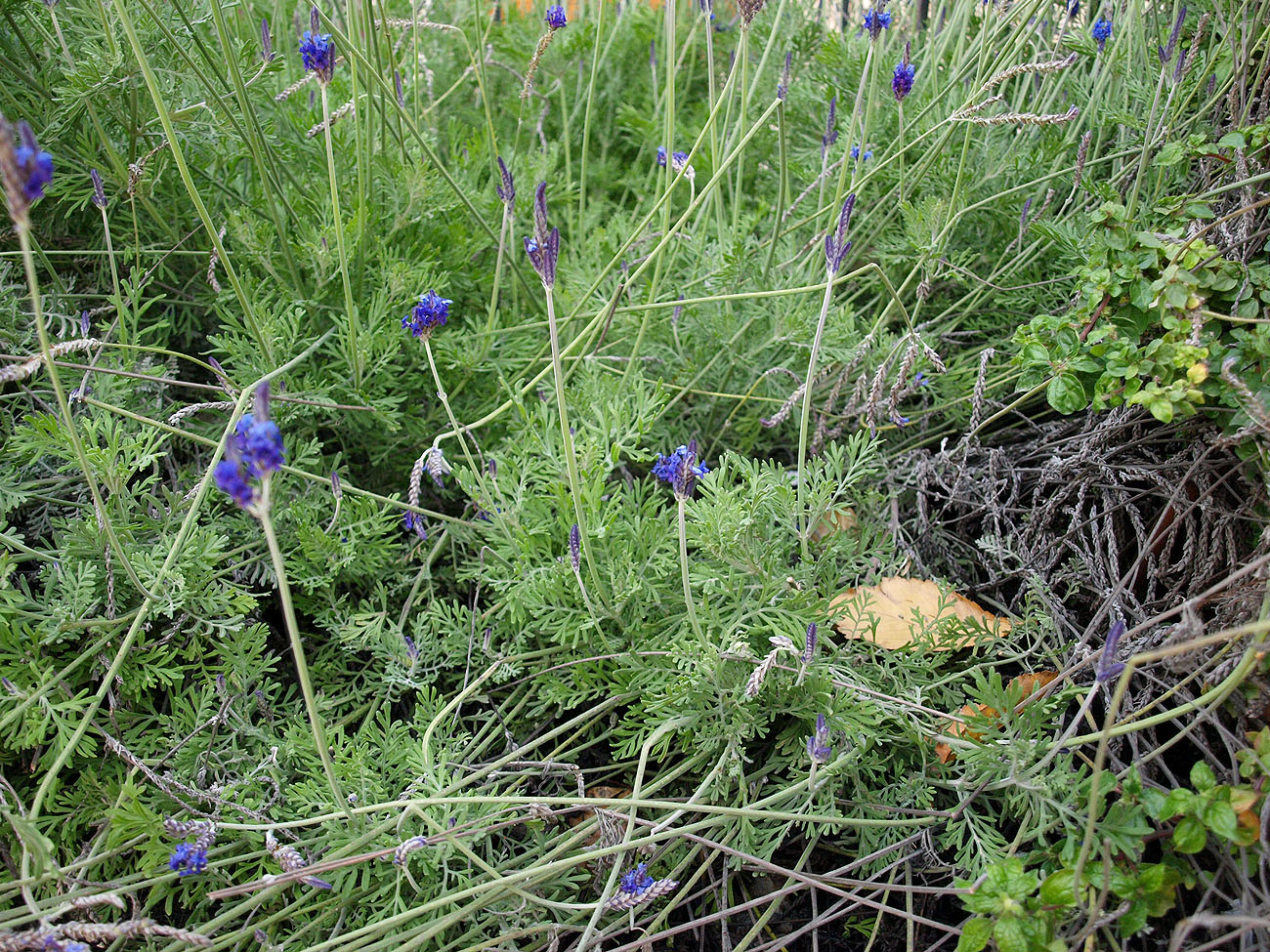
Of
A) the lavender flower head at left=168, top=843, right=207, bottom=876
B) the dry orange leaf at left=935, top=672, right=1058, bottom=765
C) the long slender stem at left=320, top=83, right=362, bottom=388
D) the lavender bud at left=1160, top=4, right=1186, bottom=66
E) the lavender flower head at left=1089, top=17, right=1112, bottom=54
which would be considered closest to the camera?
the lavender flower head at left=168, top=843, right=207, bottom=876

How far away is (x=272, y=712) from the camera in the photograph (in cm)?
139

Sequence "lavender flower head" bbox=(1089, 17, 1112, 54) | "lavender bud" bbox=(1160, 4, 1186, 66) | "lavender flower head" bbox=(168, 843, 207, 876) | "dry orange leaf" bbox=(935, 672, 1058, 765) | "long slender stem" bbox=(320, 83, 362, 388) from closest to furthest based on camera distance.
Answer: "lavender flower head" bbox=(168, 843, 207, 876), "dry orange leaf" bbox=(935, 672, 1058, 765), "long slender stem" bbox=(320, 83, 362, 388), "lavender bud" bbox=(1160, 4, 1186, 66), "lavender flower head" bbox=(1089, 17, 1112, 54)

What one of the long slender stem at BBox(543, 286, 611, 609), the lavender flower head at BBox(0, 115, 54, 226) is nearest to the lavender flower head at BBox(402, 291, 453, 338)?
the long slender stem at BBox(543, 286, 611, 609)

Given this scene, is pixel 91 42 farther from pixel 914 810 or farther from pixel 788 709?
pixel 914 810

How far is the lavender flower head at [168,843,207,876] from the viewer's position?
1077 millimetres

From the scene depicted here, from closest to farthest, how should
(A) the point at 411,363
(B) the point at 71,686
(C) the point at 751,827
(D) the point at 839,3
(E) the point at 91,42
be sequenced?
(C) the point at 751,827
(B) the point at 71,686
(E) the point at 91,42
(A) the point at 411,363
(D) the point at 839,3

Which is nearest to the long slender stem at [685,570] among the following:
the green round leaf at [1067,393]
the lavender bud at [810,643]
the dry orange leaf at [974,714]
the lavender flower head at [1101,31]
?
the lavender bud at [810,643]

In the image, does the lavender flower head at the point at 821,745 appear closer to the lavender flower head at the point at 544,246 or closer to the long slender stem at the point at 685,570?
the long slender stem at the point at 685,570

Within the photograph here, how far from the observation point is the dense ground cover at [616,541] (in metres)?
1.13

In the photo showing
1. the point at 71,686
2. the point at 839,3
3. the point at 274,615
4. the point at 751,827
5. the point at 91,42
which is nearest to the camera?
the point at 751,827

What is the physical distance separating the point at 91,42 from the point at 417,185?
1.86ft

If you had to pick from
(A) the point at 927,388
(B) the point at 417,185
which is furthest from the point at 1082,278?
(B) the point at 417,185

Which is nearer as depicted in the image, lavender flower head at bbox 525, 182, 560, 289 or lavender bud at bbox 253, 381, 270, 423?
lavender bud at bbox 253, 381, 270, 423

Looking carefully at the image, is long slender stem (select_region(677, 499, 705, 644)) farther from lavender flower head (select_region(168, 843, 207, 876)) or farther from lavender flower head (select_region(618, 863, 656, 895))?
lavender flower head (select_region(168, 843, 207, 876))
